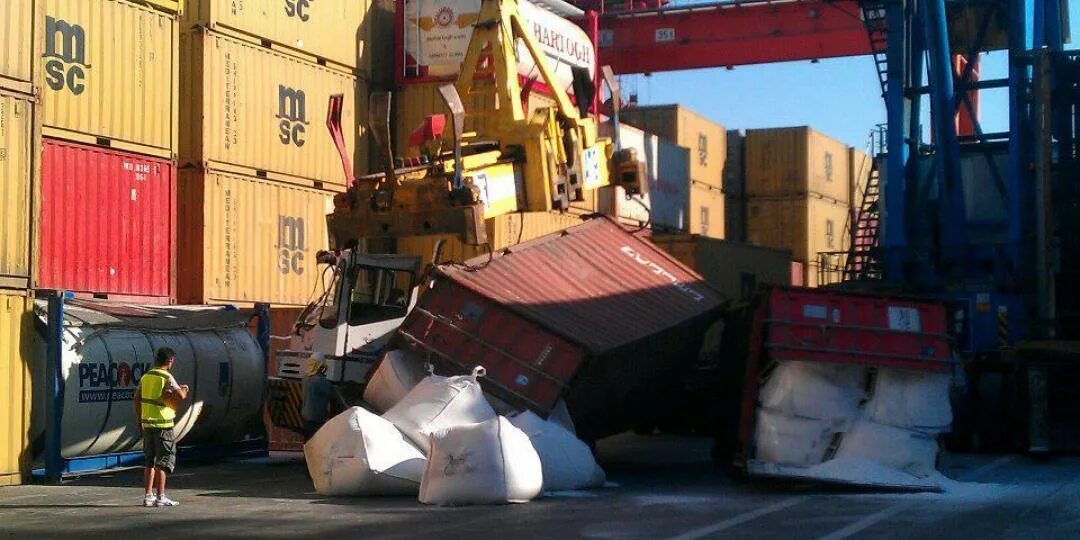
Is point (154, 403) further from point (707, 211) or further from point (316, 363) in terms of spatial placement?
point (707, 211)

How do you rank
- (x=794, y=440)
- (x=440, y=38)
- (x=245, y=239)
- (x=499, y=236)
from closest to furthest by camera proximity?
1. (x=794, y=440)
2. (x=245, y=239)
3. (x=440, y=38)
4. (x=499, y=236)

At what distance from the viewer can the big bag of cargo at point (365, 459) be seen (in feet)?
42.5

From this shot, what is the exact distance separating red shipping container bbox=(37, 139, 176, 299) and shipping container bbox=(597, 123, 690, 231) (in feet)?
31.6

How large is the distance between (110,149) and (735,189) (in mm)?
19782

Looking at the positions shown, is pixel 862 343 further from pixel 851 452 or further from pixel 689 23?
pixel 689 23

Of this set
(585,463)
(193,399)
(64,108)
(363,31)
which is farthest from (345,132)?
(585,463)

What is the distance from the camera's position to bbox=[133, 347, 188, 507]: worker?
40.5 feet

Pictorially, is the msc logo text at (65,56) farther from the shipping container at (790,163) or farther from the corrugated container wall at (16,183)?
the shipping container at (790,163)

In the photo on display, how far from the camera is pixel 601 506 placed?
12.4 m

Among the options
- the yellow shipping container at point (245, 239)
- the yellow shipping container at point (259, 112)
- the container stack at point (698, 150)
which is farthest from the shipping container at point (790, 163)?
the yellow shipping container at point (245, 239)

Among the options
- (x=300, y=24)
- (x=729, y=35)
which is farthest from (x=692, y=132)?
(x=300, y=24)

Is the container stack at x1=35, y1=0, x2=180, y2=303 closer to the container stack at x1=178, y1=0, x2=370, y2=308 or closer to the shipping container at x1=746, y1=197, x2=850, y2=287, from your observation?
the container stack at x1=178, y1=0, x2=370, y2=308

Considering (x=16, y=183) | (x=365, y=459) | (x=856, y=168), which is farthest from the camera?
(x=856, y=168)

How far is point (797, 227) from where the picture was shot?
33969 mm
